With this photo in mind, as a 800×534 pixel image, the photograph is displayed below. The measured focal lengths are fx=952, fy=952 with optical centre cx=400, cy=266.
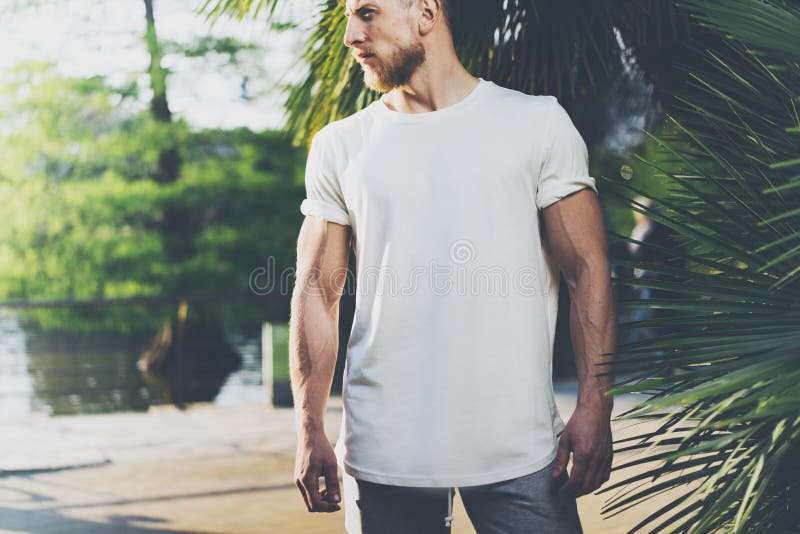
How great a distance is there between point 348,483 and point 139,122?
10322mm

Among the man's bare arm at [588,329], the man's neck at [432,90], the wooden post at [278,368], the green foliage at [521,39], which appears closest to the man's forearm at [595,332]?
the man's bare arm at [588,329]

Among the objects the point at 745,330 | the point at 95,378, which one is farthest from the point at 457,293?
the point at 95,378

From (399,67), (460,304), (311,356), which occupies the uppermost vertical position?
(399,67)

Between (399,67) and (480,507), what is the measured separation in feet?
2.76

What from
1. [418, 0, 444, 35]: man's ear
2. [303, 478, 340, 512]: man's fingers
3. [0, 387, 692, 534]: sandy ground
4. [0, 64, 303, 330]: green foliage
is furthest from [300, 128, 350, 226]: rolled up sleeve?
[0, 64, 303, 330]: green foliage

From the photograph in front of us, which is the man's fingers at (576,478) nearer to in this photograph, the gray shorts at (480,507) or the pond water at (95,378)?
the gray shorts at (480,507)

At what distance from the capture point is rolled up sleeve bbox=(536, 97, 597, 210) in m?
1.75

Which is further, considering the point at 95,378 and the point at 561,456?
the point at 95,378

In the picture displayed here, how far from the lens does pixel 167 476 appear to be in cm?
489

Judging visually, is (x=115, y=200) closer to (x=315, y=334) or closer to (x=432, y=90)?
(x=315, y=334)

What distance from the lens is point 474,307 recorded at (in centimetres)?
171

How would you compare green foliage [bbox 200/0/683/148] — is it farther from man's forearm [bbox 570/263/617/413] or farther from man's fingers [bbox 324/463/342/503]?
man's fingers [bbox 324/463/342/503]

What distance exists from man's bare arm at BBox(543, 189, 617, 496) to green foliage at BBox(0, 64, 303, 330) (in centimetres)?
931

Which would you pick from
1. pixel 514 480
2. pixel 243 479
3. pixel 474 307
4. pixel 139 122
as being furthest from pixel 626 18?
pixel 139 122
